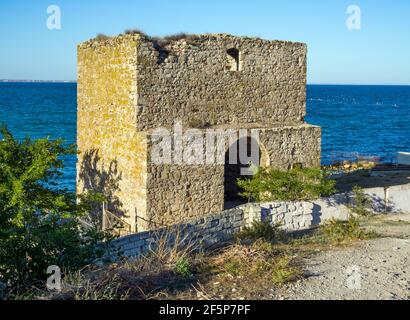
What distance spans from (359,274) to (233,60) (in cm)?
872

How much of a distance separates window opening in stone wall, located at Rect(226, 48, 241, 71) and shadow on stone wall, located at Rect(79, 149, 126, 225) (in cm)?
451

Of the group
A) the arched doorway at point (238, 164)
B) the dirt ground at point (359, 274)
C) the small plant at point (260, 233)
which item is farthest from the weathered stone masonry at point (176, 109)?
the dirt ground at point (359, 274)

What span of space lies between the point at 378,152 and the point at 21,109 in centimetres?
6343

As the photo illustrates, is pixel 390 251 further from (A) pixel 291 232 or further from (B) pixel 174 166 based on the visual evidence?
(B) pixel 174 166

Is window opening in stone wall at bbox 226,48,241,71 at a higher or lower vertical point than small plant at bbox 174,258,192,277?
higher

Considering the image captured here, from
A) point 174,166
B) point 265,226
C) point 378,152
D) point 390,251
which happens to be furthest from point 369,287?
point 378,152

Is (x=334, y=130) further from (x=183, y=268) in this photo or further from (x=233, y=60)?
(x=183, y=268)

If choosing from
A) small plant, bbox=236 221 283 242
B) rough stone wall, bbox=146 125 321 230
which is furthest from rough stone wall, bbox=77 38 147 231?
small plant, bbox=236 221 283 242

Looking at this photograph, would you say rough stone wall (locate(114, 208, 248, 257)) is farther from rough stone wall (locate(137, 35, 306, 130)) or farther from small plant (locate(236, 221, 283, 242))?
rough stone wall (locate(137, 35, 306, 130))

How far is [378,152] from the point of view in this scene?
47.7 m

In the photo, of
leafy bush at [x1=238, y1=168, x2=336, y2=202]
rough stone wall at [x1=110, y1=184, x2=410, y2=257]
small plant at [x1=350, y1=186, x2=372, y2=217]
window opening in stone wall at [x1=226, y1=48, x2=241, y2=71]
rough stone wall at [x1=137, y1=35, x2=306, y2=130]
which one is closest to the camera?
rough stone wall at [x1=110, y1=184, x2=410, y2=257]

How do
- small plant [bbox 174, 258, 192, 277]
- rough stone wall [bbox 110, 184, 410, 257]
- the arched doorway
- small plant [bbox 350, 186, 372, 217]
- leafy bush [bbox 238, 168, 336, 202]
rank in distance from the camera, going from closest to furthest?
small plant [bbox 174, 258, 192, 277] < rough stone wall [bbox 110, 184, 410, 257] < leafy bush [bbox 238, 168, 336, 202] < small plant [bbox 350, 186, 372, 217] < the arched doorway

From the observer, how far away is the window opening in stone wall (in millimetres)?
16109

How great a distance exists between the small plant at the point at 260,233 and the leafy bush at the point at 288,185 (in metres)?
2.44
